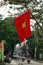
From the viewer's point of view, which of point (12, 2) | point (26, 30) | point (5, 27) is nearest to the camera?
point (26, 30)

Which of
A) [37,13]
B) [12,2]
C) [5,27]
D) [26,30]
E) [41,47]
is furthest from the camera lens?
[41,47]

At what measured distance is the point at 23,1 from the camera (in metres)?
14.5

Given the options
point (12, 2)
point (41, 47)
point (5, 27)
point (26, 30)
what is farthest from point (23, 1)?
point (41, 47)

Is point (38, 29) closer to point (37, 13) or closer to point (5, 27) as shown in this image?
point (37, 13)

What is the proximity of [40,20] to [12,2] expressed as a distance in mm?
2060

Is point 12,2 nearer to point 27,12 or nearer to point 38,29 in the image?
point 27,12

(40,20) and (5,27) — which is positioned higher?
(5,27)

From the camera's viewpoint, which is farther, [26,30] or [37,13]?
[37,13]

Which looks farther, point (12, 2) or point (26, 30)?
point (12, 2)

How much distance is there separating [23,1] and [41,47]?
4858 cm

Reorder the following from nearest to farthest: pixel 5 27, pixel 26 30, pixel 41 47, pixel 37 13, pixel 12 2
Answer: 1. pixel 26 30
2. pixel 12 2
3. pixel 37 13
4. pixel 5 27
5. pixel 41 47

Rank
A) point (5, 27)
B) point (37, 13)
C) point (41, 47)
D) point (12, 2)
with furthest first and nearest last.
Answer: point (41, 47)
point (5, 27)
point (37, 13)
point (12, 2)

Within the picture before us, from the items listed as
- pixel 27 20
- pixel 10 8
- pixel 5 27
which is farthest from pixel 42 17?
pixel 5 27

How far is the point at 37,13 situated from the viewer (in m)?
16.2
